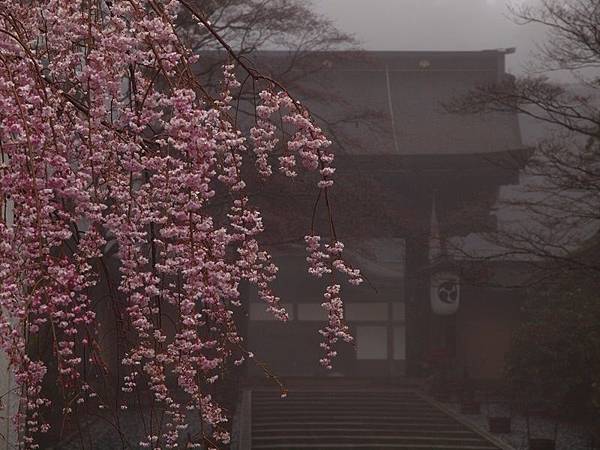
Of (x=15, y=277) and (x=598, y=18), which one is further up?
(x=598, y=18)

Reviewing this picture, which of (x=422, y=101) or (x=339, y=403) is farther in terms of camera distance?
(x=422, y=101)

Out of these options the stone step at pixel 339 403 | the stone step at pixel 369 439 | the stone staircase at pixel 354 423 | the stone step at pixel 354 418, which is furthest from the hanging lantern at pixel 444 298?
the stone step at pixel 369 439

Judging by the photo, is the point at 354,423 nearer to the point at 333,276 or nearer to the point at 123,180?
the point at 333,276

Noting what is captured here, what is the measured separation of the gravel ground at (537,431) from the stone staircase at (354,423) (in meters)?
0.31

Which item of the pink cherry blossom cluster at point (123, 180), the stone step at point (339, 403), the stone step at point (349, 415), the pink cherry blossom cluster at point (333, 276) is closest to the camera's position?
the pink cherry blossom cluster at point (123, 180)

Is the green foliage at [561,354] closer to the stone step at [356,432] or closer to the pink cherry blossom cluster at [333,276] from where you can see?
the stone step at [356,432]

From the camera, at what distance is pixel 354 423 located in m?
9.88

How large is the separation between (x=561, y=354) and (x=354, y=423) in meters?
2.34

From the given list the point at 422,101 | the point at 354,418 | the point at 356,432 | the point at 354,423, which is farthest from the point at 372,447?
the point at 422,101

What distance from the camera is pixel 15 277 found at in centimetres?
180

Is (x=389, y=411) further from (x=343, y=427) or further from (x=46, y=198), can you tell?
(x=46, y=198)

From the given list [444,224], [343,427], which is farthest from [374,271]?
[343,427]

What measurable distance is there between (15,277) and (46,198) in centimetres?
20

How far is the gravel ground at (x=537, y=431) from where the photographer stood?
8961mm
